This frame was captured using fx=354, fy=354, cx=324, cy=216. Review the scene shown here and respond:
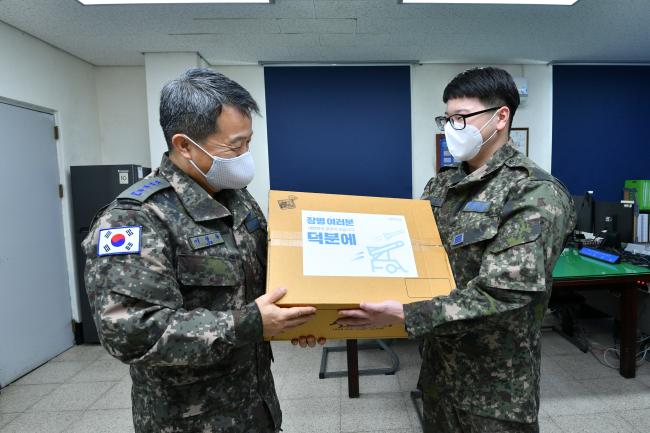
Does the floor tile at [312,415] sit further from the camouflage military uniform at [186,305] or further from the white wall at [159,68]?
the white wall at [159,68]

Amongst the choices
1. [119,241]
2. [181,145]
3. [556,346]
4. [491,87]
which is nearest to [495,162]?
[491,87]

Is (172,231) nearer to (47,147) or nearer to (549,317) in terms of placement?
(47,147)

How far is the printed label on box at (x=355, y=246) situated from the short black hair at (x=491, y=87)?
0.48 metres

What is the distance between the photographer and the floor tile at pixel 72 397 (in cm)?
231

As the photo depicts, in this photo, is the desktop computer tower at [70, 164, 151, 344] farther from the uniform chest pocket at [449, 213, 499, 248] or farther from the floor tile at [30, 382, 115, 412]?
the uniform chest pocket at [449, 213, 499, 248]

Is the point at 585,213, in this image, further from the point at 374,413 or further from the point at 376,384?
the point at 374,413

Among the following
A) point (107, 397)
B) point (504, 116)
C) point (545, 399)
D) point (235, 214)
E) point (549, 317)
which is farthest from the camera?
point (549, 317)

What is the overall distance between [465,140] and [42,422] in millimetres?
2838

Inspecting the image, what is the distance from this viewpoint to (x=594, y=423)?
2025 millimetres

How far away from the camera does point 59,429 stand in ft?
6.86

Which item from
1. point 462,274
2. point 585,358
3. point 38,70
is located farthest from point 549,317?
point 38,70

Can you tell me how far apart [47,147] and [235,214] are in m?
2.99

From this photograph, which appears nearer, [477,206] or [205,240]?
[205,240]

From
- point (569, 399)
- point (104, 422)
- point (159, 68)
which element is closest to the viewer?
point (104, 422)
